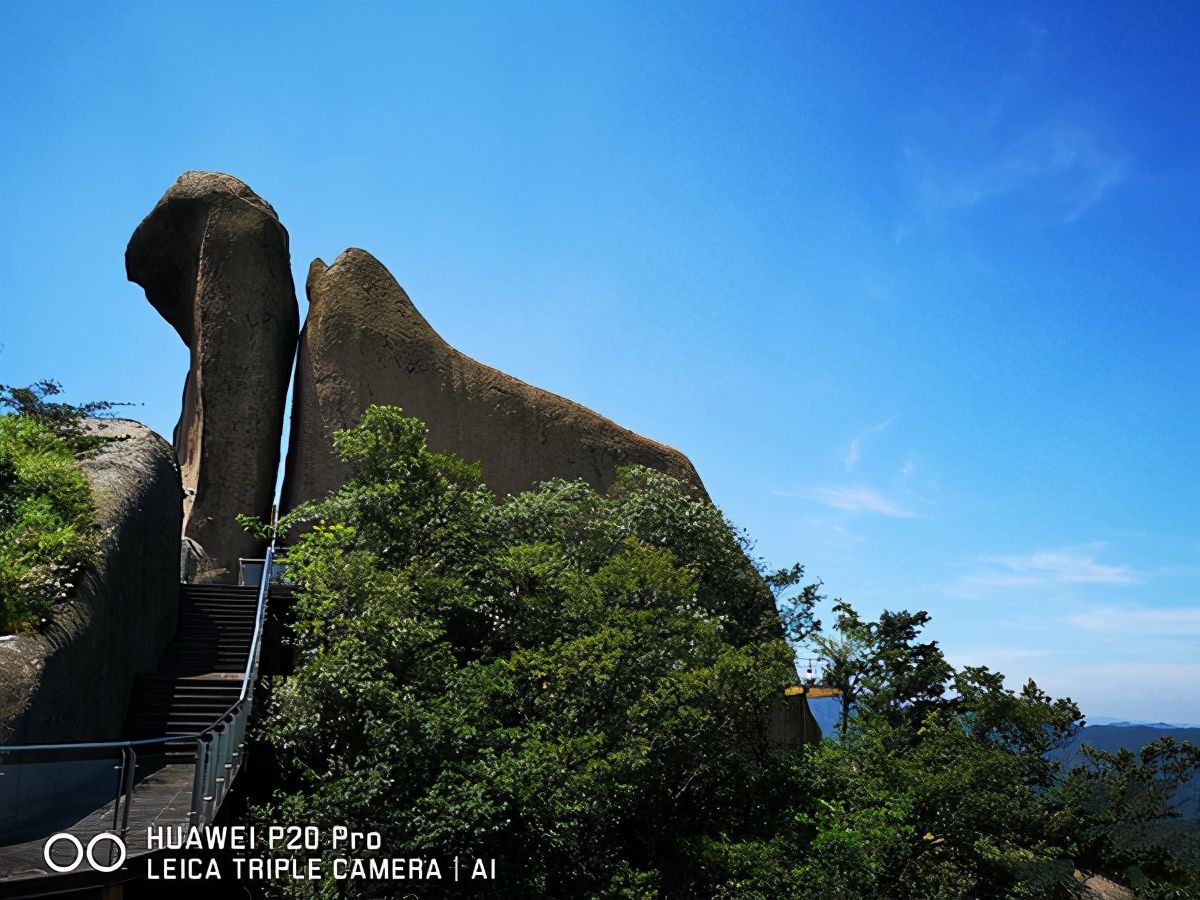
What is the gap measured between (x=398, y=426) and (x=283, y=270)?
10.2m

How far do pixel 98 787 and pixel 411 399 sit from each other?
16536 mm

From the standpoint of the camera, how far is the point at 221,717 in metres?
10.2

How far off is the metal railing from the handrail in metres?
0.01

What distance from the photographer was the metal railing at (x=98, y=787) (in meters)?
6.96

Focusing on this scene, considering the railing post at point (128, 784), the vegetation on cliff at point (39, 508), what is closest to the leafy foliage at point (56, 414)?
the vegetation on cliff at point (39, 508)

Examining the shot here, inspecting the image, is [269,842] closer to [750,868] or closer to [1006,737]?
[750,868]

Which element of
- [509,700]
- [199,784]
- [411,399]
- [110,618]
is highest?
[411,399]

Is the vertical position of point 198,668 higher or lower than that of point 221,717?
higher

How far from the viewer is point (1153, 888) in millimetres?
14508

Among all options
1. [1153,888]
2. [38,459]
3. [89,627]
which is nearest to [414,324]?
[38,459]

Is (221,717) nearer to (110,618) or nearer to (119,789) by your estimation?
(119,789)

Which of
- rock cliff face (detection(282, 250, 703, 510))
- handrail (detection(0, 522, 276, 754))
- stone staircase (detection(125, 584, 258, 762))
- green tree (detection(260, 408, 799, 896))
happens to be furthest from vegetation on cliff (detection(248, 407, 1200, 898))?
rock cliff face (detection(282, 250, 703, 510))

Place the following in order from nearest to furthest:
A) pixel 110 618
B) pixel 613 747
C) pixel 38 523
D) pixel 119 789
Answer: pixel 119 789 < pixel 110 618 < pixel 38 523 < pixel 613 747

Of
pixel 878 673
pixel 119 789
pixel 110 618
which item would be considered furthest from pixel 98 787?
pixel 878 673
